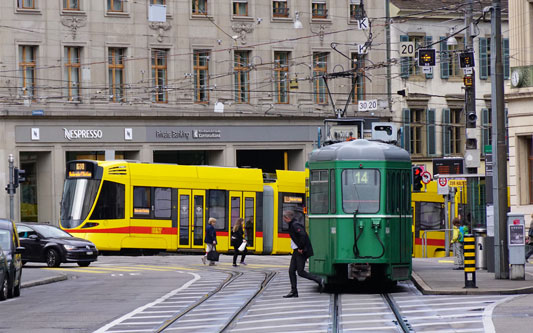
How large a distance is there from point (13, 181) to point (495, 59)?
920 inches

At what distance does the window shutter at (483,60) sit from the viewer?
60.3 m

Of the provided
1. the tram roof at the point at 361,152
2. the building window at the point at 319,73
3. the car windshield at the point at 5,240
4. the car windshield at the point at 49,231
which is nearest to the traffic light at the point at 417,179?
the car windshield at the point at 49,231

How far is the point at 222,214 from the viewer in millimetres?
43938

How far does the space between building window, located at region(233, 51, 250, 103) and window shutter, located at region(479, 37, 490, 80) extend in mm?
11902

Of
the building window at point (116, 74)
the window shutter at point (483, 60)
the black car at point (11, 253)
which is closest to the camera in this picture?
the black car at point (11, 253)

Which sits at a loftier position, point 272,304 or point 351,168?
point 351,168

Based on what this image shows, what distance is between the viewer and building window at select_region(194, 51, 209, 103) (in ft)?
182

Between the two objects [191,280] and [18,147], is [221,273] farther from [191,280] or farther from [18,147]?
[18,147]

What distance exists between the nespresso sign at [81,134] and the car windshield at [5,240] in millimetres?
27886

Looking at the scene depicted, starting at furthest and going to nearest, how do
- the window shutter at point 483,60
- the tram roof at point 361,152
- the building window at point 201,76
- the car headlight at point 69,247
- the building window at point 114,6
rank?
the window shutter at point 483,60
the building window at point 201,76
the building window at point 114,6
the car headlight at point 69,247
the tram roof at point 361,152

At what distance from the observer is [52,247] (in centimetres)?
3716

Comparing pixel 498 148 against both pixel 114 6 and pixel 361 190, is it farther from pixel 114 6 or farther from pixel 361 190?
pixel 114 6

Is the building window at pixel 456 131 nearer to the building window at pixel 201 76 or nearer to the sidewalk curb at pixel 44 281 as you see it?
the building window at pixel 201 76

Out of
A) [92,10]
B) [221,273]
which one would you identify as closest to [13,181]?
[92,10]
